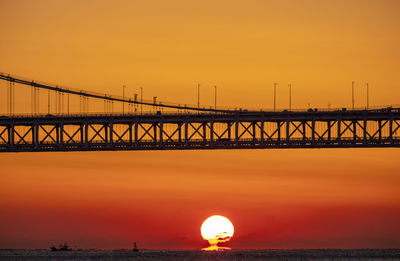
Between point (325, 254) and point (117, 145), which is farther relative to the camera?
point (117, 145)

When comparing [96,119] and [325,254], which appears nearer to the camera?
[325,254]

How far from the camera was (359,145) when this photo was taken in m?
176

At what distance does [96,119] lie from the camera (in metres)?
186

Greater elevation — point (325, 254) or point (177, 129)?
point (177, 129)

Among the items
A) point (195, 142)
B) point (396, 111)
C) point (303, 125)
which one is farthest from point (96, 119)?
point (396, 111)

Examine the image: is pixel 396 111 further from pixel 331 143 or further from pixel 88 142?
pixel 88 142

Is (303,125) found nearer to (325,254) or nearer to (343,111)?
(343,111)

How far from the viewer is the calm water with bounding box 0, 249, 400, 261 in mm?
136000

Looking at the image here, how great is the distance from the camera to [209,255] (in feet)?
449

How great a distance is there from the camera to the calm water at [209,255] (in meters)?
136

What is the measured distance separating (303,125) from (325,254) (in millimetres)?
→ 39810

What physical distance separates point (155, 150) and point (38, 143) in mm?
20429


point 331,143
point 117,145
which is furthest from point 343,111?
point 117,145

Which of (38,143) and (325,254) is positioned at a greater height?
(38,143)
